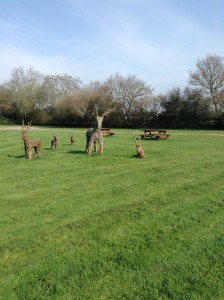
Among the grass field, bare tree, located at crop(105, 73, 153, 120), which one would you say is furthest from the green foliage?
the grass field

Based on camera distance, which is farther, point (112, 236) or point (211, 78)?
point (211, 78)

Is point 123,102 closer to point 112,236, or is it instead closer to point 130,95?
point 130,95

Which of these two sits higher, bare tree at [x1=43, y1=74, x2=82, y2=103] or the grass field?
bare tree at [x1=43, y1=74, x2=82, y2=103]

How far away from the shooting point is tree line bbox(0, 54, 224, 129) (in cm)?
4150

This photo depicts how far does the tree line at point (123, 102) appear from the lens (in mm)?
41500

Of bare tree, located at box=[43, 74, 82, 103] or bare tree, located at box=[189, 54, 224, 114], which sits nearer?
bare tree, located at box=[189, 54, 224, 114]

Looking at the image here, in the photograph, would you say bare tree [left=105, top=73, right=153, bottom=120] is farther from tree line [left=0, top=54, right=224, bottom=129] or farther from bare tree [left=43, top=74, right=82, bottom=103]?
bare tree [left=43, top=74, right=82, bottom=103]

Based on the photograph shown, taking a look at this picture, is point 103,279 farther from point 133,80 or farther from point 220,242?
point 133,80

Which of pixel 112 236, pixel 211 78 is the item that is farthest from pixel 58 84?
pixel 112 236

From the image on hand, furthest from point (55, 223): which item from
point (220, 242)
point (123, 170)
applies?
point (123, 170)

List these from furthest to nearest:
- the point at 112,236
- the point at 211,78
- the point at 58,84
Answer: the point at 58,84 → the point at 211,78 → the point at 112,236

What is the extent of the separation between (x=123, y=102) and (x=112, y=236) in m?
42.9

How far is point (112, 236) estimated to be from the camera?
510 centimetres

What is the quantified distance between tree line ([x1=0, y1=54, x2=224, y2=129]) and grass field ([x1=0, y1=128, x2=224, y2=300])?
3412 cm
